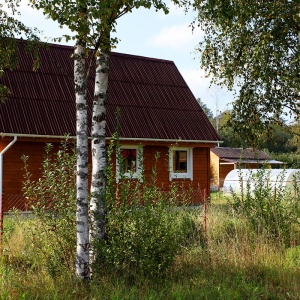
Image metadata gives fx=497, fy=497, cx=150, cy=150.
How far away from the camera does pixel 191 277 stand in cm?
743

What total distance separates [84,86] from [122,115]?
41.2 ft

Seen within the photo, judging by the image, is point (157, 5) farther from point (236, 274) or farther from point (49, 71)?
point (49, 71)

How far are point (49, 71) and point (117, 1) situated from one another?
44.5ft

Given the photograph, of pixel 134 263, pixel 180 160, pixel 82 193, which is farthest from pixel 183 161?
pixel 82 193

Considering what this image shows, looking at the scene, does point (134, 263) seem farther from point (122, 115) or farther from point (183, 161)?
point (183, 161)

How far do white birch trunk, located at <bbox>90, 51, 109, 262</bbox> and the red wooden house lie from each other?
8.42 meters

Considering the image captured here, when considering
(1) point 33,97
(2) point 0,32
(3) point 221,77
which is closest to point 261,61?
(3) point 221,77

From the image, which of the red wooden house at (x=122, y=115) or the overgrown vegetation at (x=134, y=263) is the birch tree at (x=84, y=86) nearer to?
the overgrown vegetation at (x=134, y=263)

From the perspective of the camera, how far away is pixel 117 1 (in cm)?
660

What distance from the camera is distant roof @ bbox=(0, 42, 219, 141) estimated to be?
17719 mm

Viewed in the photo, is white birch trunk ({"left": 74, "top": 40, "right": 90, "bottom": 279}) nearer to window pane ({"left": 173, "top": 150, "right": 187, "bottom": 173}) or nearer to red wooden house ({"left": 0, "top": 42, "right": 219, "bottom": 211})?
red wooden house ({"left": 0, "top": 42, "right": 219, "bottom": 211})

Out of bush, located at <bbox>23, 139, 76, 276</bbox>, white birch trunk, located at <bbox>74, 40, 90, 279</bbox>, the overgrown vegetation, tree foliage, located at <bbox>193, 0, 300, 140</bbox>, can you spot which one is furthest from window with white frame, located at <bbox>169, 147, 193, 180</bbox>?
white birch trunk, located at <bbox>74, 40, 90, 279</bbox>

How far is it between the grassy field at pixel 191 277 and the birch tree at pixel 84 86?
1.42ft

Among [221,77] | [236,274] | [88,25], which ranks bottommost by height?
[236,274]
